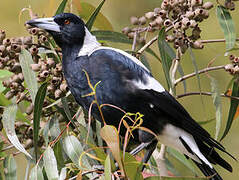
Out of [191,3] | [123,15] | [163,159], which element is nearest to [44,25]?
[191,3]

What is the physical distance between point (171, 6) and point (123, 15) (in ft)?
5.76

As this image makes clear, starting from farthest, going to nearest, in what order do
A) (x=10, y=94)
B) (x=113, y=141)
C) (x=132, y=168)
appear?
(x=10, y=94) → (x=132, y=168) → (x=113, y=141)

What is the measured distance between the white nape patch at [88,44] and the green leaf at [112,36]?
35 mm

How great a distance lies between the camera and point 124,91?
69.3 inches

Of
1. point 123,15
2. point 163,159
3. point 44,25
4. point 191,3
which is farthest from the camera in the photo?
point 123,15

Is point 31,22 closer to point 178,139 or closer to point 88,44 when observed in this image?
point 88,44

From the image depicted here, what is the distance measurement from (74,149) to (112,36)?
1.72 feet

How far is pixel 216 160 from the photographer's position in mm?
1880

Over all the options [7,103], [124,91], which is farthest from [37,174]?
[124,91]

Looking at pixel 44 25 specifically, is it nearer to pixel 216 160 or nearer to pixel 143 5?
pixel 216 160

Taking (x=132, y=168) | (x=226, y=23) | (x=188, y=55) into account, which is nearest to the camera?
(x=132, y=168)

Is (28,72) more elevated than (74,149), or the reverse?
(28,72)

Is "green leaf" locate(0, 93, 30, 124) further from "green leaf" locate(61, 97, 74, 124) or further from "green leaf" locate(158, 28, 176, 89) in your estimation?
"green leaf" locate(158, 28, 176, 89)

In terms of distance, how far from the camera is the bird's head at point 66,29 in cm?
188
